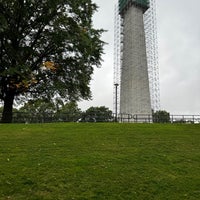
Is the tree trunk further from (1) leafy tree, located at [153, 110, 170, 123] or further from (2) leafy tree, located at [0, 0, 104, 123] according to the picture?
(1) leafy tree, located at [153, 110, 170, 123]

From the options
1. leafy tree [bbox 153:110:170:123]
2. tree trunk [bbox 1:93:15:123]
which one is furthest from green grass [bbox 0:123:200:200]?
leafy tree [bbox 153:110:170:123]

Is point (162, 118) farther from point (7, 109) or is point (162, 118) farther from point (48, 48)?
point (7, 109)

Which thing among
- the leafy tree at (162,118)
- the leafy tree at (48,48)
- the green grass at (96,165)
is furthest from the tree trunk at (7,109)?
the leafy tree at (162,118)

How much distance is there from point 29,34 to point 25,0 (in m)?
2.60

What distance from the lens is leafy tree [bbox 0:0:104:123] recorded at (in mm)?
24656

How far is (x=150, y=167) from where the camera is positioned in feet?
39.5

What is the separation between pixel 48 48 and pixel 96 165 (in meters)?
16.2

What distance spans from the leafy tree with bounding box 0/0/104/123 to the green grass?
749cm

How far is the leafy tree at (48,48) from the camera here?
80.9 feet

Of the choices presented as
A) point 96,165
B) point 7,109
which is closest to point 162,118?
point 7,109

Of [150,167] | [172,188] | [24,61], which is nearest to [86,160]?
[150,167]

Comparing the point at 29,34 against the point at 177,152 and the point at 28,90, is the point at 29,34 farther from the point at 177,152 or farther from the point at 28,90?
the point at 177,152

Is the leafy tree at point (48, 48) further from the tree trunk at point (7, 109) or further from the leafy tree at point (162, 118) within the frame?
the leafy tree at point (162, 118)

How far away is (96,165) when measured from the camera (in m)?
11.8
